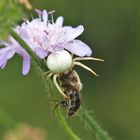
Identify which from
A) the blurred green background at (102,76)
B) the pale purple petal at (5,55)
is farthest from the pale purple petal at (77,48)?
the blurred green background at (102,76)

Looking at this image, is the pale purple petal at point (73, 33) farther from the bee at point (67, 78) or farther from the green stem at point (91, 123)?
the green stem at point (91, 123)

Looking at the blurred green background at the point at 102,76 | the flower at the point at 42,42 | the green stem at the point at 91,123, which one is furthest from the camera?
the blurred green background at the point at 102,76

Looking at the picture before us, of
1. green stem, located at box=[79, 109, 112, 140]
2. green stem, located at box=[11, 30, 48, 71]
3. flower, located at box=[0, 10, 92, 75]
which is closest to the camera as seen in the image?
green stem, located at box=[11, 30, 48, 71]

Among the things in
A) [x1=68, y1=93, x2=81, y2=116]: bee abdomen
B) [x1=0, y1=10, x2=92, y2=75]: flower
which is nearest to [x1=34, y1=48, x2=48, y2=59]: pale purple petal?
[x1=0, y1=10, x2=92, y2=75]: flower

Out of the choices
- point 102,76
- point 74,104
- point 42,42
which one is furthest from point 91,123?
point 102,76

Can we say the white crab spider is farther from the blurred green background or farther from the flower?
the blurred green background

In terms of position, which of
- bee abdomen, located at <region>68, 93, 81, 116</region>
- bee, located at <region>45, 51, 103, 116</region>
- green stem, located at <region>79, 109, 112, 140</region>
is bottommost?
green stem, located at <region>79, 109, 112, 140</region>
